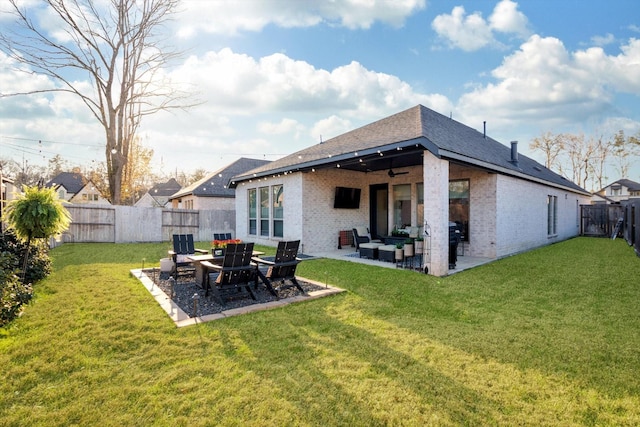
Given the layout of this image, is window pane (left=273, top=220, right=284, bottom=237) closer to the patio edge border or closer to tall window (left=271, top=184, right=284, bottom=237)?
tall window (left=271, top=184, right=284, bottom=237)

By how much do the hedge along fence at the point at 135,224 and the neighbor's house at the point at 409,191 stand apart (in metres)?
3.89

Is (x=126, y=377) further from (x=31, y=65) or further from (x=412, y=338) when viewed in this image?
(x=31, y=65)

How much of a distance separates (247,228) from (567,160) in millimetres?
39895

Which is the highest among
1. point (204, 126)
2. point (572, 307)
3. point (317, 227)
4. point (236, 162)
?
point (204, 126)

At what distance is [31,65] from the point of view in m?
16.1

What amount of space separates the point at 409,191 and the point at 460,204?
204cm

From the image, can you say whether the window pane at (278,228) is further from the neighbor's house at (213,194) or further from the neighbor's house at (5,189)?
the neighbor's house at (213,194)

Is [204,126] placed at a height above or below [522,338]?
above

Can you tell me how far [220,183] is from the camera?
22.6 metres

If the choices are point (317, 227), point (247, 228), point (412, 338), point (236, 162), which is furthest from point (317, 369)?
point (236, 162)

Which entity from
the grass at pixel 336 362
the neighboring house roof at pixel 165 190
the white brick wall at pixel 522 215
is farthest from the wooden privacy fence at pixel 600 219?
the neighboring house roof at pixel 165 190

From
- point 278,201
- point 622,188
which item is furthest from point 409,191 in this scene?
point 622,188

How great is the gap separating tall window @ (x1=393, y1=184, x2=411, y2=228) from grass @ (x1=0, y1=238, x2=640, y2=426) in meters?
6.78

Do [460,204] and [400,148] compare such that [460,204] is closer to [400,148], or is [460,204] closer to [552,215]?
[400,148]
